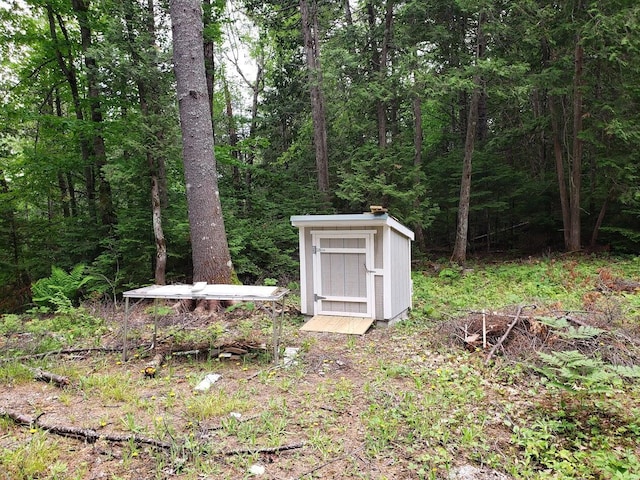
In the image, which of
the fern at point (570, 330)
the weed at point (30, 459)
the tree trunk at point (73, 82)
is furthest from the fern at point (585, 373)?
the tree trunk at point (73, 82)

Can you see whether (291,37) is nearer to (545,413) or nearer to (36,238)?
(36,238)

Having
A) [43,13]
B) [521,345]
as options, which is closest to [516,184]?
[521,345]

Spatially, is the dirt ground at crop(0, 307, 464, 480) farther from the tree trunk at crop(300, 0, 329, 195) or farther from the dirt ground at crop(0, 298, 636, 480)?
the tree trunk at crop(300, 0, 329, 195)

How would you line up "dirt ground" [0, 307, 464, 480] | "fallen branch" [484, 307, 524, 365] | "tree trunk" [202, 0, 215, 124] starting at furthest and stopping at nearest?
"tree trunk" [202, 0, 215, 124] < "fallen branch" [484, 307, 524, 365] < "dirt ground" [0, 307, 464, 480]

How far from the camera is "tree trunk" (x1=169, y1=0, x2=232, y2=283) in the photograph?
5773 mm

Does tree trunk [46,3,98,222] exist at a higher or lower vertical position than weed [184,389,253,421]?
higher

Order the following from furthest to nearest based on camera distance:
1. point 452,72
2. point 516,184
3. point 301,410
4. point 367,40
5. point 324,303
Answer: point 516,184 < point 367,40 < point 452,72 < point 324,303 < point 301,410

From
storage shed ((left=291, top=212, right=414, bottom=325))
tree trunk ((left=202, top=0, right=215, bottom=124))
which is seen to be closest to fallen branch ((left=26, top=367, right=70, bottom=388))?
storage shed ((left=291, top=212, right=414, bottom=325))

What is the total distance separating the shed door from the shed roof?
0.49 ft

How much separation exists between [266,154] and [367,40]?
5.24m

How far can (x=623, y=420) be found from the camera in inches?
109

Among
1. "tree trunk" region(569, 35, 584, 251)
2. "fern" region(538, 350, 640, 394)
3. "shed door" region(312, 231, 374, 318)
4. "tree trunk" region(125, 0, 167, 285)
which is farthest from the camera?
"tree trunk" region(569, 35, 584, 251)

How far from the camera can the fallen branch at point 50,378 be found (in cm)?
350

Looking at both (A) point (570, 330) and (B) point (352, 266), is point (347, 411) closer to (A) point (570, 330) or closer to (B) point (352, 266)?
(A) point (570, 330)
